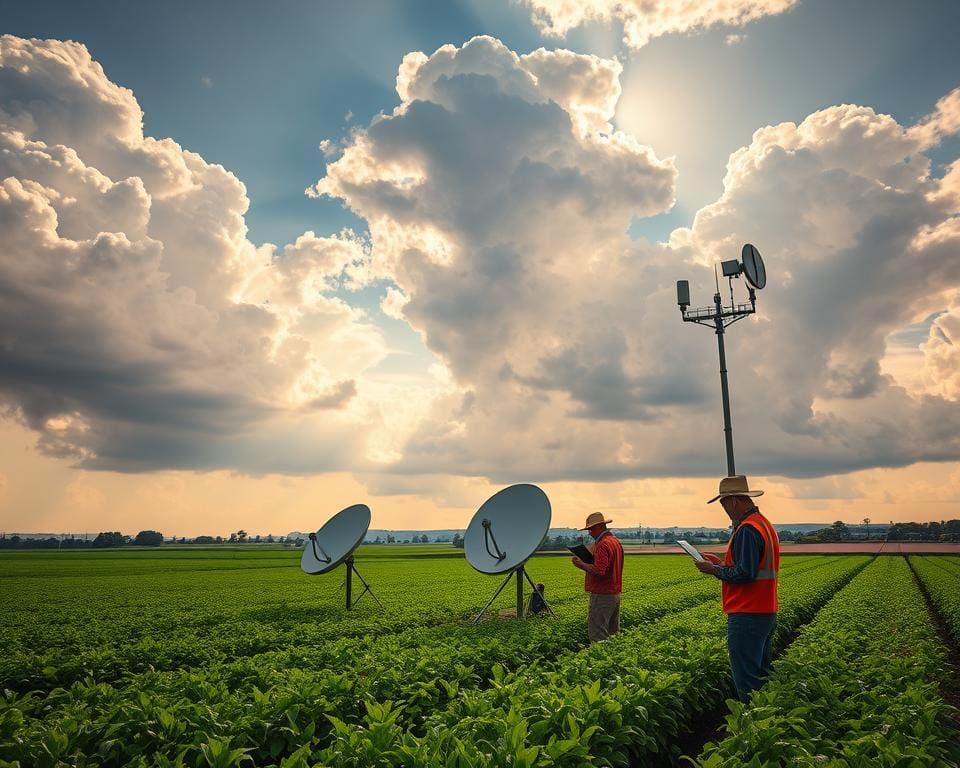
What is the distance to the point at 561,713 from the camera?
532 cm

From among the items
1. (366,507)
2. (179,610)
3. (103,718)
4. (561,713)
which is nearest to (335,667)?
(103,718)

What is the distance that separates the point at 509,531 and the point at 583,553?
508 cm

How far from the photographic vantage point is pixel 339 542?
68.2ft

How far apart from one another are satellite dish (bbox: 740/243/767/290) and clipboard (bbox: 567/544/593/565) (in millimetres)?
12767

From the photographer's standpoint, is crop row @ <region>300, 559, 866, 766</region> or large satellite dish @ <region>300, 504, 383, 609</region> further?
large satellite dish @ <region>300, 504, 383, 609</region>

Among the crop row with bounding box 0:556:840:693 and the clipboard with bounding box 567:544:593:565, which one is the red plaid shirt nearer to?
the clipboard with bounding box 567:544:593:565

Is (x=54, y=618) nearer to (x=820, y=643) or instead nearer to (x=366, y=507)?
(x=366, y=507)

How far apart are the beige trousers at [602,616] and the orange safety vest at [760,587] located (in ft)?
16.2

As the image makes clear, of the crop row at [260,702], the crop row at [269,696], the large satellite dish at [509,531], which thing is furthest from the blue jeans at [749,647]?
the large satellite dish at [509,531]

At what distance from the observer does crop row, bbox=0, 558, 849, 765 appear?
17.4ft

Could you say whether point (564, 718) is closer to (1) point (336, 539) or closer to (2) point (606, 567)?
(2) point (606, 567)

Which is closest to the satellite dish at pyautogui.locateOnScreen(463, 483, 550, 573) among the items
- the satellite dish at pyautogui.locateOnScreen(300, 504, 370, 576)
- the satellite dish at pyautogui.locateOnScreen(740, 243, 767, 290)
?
the satellite dish at pyautogui.locateOnScreen(300, 504, 370, 576)

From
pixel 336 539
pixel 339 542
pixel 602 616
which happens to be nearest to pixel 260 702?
pixel 602 616

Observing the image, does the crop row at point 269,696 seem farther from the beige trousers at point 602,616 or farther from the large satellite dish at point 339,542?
the large satellite dish at point 339,542
